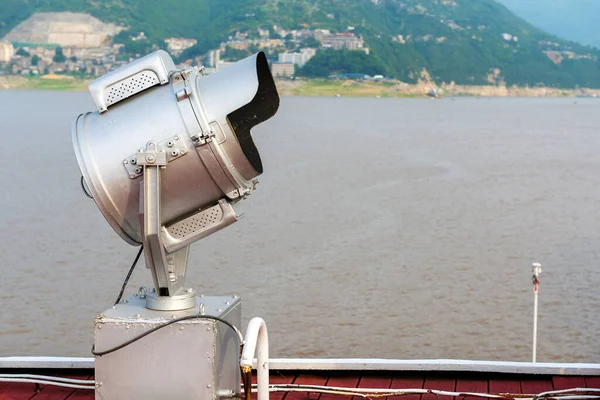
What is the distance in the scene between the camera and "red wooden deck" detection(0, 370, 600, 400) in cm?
503

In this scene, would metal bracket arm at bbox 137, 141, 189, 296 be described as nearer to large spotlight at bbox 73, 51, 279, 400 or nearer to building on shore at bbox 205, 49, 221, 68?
large spotlight at bbox 73, 51, 279, 400

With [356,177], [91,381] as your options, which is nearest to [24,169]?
[356,177]

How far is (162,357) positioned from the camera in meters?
4.01

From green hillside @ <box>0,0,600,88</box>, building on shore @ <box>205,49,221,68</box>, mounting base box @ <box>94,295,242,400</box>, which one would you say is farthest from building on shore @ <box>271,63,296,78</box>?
mounting base box @ <box>94,295,242,400</box>

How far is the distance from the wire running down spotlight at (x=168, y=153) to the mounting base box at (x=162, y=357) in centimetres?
19

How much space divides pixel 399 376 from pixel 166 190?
70.5 inches

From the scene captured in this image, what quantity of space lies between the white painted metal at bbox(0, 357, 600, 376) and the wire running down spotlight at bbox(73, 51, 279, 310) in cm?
126

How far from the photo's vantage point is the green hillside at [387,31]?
15450 centimetres

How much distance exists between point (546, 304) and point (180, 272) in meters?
11.7

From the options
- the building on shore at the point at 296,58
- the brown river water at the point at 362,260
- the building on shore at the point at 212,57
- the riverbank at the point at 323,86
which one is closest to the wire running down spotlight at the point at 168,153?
the brown river water at the point at 362,260

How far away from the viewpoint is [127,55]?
5605 inches

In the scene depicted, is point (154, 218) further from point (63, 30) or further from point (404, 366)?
point (63, 30)

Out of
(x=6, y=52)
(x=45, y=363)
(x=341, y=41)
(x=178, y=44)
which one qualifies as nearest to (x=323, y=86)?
(x=341, y=41)

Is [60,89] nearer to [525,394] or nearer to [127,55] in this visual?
[127,55]
